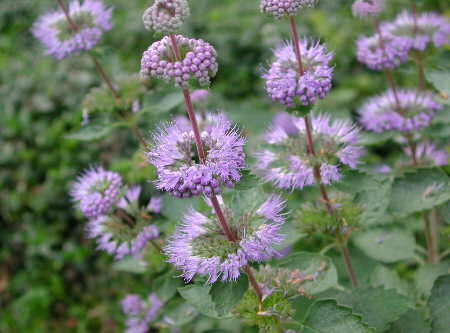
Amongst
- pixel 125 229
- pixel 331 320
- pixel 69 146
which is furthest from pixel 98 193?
pixel 69 146

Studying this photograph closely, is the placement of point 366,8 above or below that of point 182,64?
below

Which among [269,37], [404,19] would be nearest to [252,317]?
[404,19]

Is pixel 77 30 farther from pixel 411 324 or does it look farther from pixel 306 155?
pixel 411 324

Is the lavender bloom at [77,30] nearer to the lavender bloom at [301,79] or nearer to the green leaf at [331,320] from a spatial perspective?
the lavender bloom at [301,79]

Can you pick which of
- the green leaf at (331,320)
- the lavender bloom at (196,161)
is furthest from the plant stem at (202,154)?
the green leaf at (331,320)

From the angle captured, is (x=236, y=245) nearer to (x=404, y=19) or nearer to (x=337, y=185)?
(x=337, y=185)

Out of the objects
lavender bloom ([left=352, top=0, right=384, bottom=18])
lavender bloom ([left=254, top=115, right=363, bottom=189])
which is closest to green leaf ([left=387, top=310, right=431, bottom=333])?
lavender bloom ([left=254, top=115, right=363, bottom=189])

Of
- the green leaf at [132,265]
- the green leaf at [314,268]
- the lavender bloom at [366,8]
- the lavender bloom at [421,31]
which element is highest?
the lavender bloom at [366,8]
